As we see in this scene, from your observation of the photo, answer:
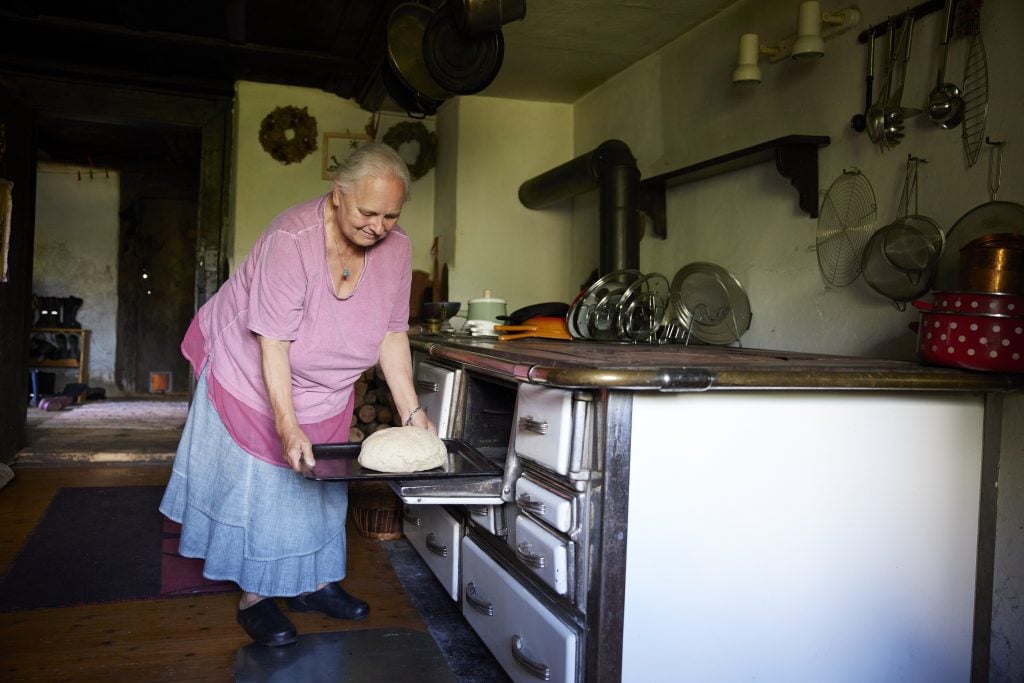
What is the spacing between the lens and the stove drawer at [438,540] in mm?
2549

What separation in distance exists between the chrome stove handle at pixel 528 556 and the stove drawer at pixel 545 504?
84 mm

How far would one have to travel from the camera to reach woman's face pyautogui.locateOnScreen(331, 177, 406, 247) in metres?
1.99

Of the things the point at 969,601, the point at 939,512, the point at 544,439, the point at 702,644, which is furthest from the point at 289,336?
the point at 969,601

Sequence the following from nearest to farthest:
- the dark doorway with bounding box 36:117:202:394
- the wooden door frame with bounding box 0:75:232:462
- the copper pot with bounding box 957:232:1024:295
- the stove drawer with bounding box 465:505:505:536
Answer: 1. the copper pot with bounding box 957:232:1024:295
2. the stove drawer with bounding box 465:505:505:536
3. the wooden door frame with bounding box 0:75:232:462
4. the dark doorway with bounding box 36:117:202:394

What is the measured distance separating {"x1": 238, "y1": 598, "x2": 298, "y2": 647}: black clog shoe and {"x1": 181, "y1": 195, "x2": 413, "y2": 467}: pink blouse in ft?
1.58

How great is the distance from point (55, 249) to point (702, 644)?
8.45 meters

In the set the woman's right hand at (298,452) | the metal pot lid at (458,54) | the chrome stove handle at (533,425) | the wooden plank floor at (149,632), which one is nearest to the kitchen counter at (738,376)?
the chrome stove handle at (533,425)

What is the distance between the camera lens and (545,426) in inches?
72.5

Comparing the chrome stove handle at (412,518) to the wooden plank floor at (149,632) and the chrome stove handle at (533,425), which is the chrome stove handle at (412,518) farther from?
the chrome stove handle at (533,425)

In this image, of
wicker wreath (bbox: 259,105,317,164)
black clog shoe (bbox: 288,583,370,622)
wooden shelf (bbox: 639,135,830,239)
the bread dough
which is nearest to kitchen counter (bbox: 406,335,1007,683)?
the bread dough

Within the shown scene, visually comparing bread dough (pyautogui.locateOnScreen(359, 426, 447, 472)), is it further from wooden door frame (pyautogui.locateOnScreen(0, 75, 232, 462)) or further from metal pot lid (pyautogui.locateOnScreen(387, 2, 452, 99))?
wooden door frame (pyautogui.locateOnScreen(0, 75, 232, 462))

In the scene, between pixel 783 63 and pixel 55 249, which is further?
pixel 55 249

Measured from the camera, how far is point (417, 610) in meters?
2.70

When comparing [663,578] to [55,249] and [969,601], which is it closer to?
[969,601]
